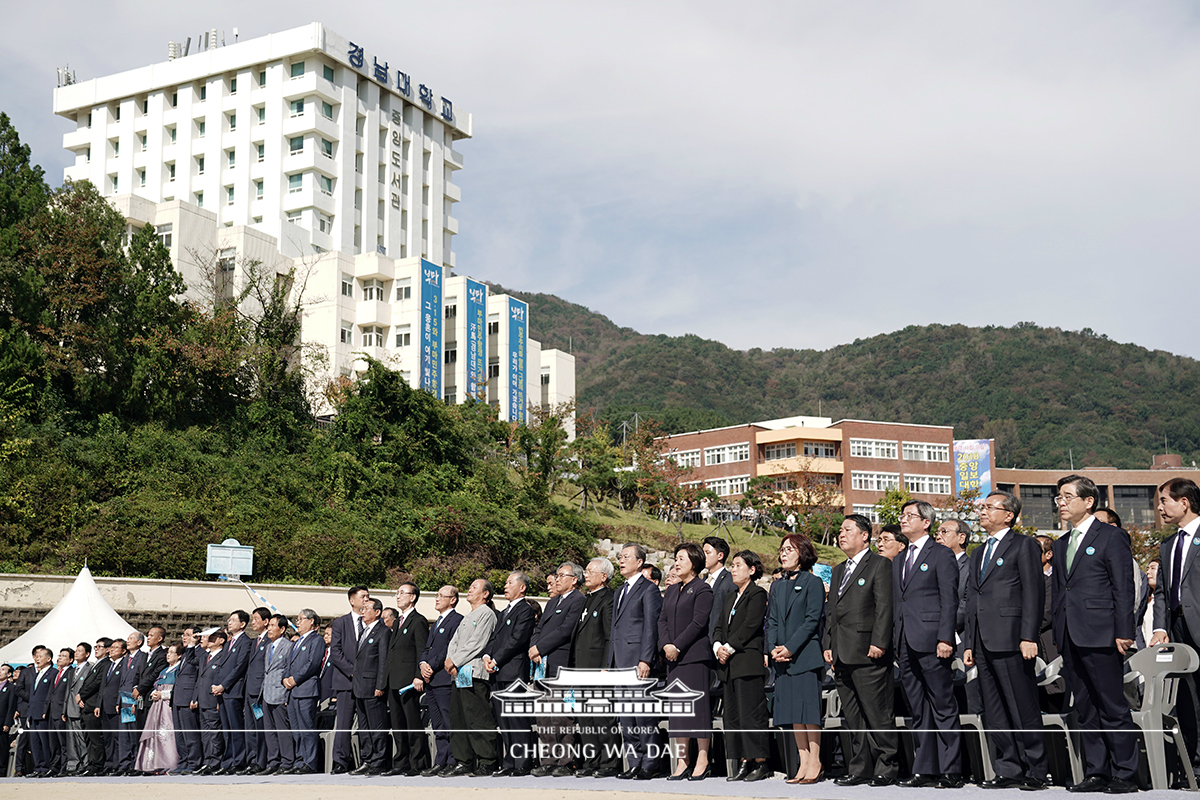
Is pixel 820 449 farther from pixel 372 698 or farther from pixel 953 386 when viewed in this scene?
pixel 372 698

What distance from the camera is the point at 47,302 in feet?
81.8

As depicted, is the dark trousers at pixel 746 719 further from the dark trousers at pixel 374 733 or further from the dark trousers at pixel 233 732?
the dark trousers at pixel 233 732

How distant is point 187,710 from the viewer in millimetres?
10844

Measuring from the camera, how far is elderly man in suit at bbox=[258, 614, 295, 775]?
397 inches

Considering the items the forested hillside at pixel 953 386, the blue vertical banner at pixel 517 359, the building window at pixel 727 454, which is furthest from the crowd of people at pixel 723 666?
the forested hillside at pixel 953 386

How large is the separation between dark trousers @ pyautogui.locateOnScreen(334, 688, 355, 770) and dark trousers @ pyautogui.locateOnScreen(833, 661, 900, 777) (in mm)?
4724

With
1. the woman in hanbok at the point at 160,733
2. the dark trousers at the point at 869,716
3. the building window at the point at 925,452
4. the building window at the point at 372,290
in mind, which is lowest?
the woman in hanbok at the point at 160,733

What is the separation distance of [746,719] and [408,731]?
325 cm

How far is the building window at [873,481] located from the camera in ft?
185

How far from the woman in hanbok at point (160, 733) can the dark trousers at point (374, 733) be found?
8.95ft

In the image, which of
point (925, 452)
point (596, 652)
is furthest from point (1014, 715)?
point (925, 452)

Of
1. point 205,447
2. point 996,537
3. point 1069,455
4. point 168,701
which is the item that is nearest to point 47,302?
point 205,447

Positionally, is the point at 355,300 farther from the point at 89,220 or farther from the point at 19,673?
the point at 19,673

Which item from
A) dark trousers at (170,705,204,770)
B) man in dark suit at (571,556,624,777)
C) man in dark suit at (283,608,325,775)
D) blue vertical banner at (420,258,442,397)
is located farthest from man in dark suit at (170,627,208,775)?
blue vertical banner at (420,258,442,397)
